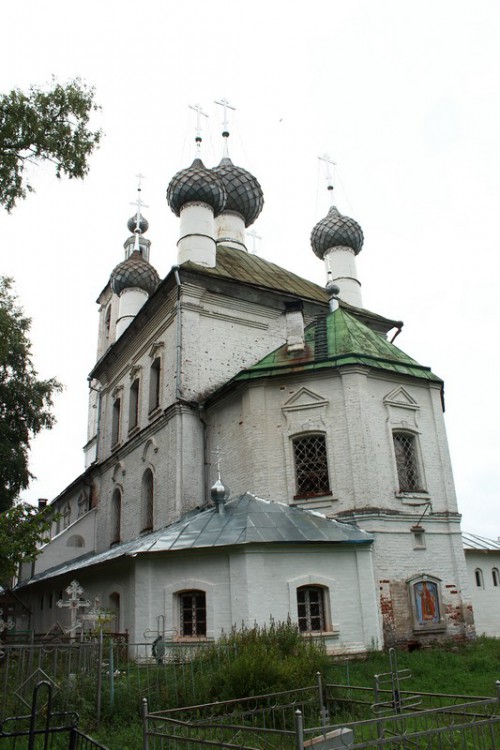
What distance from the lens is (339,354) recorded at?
13.5 m

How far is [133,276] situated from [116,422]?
5.65 meters

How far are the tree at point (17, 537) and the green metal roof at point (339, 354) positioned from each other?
5.25 meters

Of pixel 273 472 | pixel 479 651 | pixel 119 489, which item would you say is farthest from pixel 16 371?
pixel 479 651

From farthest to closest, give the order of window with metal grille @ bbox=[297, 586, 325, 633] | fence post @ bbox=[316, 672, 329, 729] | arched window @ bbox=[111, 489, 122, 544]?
arched window @ bbox=[111, 489, 122, 544], window with metal grille @ bbox=[297, 586, 325, 633], fence post @ bbox=[316, 672, 329, 729]

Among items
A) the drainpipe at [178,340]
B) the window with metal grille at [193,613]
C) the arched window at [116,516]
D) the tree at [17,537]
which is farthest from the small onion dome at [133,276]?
the window with metal grille at [193,613]

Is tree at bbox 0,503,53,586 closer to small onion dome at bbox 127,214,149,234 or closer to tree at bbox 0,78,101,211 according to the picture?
tree at bbox 0,78,101,211

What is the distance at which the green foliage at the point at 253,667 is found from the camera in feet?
24.5

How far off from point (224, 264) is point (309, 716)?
45.7ft

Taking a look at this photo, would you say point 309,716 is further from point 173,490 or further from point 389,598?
point 173,490

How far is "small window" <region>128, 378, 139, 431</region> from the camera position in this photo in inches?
762

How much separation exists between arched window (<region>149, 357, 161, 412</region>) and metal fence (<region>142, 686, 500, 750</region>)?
434 inches

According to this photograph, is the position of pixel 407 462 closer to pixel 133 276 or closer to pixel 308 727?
pixel 308 727

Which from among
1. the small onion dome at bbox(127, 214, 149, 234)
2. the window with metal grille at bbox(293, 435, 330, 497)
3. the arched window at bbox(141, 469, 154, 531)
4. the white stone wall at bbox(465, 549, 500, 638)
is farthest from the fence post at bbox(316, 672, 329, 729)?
the small onion dome at bbox(127, 214, 149, 234)

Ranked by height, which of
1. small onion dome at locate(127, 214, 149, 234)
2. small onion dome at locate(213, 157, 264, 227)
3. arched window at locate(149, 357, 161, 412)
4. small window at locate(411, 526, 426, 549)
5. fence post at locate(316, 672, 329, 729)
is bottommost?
fence post at locate(316, 672, 329, 729)
